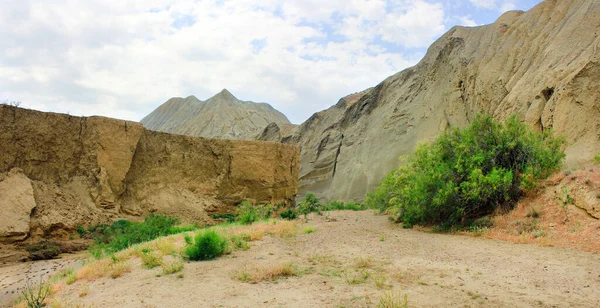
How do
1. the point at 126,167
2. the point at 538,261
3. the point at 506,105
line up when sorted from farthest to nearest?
the point at 506,105 → the point at 126,167 → the point at 538,261

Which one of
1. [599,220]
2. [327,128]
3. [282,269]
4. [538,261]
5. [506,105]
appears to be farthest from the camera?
[327,128]

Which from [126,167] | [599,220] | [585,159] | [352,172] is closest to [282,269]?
[599,220]

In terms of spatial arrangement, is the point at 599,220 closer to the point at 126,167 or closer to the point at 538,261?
the point at 538,261

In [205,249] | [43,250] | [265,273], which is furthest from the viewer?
[43,250]

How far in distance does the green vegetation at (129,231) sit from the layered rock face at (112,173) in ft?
1.81

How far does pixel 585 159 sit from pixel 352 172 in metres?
20.5

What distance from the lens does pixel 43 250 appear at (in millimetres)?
11219

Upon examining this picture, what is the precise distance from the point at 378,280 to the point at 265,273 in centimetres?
173

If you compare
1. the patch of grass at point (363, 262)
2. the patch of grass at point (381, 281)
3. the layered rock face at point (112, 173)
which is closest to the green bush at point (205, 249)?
the patch of grass at point (363, 262)

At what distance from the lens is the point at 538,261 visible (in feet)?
23.4

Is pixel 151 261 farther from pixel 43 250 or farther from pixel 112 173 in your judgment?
pixel 112 173

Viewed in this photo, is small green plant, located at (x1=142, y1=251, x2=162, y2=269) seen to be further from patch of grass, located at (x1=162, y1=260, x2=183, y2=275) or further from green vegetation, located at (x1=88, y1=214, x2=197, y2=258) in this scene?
green vegetation, located at (x1=88, y1=214, x2=197, y2=258)

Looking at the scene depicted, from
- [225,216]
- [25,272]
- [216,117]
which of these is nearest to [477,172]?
[225,216]

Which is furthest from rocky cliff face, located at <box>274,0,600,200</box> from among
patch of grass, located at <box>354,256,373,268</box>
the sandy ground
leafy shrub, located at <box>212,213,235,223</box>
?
the sandy ground
